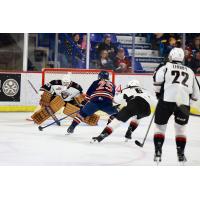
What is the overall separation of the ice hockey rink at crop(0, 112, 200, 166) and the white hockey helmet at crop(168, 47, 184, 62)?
36 centimetres

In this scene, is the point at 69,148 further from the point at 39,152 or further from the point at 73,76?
the point at 73,76

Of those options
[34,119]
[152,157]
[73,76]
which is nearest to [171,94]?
[152,157]

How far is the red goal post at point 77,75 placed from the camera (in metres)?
3.53

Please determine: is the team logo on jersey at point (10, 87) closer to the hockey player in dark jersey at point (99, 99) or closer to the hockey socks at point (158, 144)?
the hockey player in dark jersey at point (99, 99)

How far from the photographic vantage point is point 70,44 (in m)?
3.57

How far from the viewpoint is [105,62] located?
140 inches

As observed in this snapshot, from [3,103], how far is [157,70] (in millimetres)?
994

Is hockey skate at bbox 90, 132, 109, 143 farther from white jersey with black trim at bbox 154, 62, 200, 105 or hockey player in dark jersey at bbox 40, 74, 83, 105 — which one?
white jersey with black trim at bbox 154, 62, 200, 105

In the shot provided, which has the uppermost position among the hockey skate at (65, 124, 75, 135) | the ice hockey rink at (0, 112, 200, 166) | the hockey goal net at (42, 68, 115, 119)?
the hockey goal net at (42, 68, 115, 119)

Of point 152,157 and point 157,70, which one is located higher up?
point 157,70

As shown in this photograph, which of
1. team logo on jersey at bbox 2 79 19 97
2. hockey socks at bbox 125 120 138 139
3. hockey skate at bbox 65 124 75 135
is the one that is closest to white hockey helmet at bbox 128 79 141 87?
hockey socks at bbox 125 120 138 139

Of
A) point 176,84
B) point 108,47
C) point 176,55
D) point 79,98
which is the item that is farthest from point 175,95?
point 79,98

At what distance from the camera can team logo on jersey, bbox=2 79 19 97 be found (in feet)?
12.3

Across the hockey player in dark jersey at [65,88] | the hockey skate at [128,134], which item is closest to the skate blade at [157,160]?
the hockey skate at [128,134]
